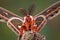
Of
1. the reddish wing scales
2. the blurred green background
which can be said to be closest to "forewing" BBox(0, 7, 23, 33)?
the blurred green background

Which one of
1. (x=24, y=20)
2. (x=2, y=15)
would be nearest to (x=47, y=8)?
(x=24, y=20)

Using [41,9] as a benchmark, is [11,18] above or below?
below

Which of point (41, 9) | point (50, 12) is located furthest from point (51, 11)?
point (41, 9)

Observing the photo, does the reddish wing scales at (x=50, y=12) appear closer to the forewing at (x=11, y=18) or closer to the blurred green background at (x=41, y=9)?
the blurred green background at (x=41, y=9)

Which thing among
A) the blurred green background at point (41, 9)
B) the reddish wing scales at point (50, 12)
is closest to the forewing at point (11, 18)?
the blurred green background at point (41, 9)

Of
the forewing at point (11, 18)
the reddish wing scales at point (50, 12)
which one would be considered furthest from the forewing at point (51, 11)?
the forewing at point (11, 18)

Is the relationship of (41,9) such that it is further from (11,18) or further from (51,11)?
(11,18)

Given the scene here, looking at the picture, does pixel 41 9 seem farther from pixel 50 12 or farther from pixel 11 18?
pixel 11 18

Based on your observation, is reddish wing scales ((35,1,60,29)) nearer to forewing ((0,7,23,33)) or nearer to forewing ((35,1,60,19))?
forewing ((35,1,60,19))

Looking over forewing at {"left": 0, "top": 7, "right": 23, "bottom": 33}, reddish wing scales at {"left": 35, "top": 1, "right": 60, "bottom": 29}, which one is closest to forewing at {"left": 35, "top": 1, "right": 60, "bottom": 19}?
reddish wing scales at {"left": 35, "top": 1, "right": 60, "bottom": 29}

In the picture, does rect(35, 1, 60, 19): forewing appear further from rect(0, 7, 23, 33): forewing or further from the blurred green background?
rect(0, 7, 23, 33): forewing

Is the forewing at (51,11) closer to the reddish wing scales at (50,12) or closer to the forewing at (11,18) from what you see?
the reddish wing scales at (50,12)
